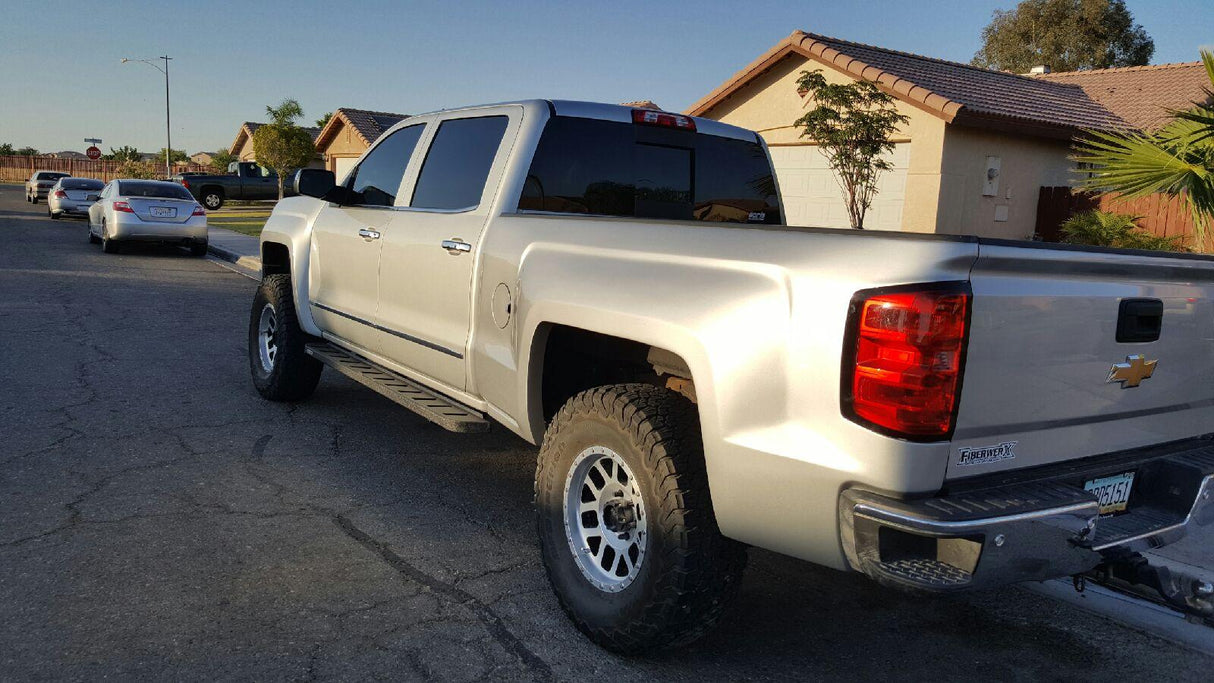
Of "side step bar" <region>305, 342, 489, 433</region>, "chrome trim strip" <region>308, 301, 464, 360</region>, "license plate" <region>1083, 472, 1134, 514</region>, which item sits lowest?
"side step bar" <region>305, 342, 489, 433</region>

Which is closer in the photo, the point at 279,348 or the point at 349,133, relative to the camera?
the point at 279,348

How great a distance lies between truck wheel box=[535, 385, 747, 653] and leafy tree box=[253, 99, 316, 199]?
43.1 m

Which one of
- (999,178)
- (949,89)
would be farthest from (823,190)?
(999,178)

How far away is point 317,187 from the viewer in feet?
18.3

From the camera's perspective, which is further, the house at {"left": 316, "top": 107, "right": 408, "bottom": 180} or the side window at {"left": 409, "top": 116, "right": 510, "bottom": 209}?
the house at {"left": 316, "top": 107, "right": 408, "bottom": 180}

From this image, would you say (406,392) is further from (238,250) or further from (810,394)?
(238,250)

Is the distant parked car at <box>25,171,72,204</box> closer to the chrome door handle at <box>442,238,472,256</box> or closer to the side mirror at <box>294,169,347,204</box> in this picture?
the side mirror at <box>294,169,347,204</box>

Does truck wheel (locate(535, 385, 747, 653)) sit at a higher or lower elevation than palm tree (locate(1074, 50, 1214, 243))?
lower

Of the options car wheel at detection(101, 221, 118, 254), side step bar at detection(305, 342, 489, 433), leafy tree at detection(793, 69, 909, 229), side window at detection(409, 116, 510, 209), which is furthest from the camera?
car wheel at detection(101, 221, 118, 254)

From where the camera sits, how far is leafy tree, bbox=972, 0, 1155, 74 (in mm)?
43719

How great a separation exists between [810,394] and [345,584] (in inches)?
84.4

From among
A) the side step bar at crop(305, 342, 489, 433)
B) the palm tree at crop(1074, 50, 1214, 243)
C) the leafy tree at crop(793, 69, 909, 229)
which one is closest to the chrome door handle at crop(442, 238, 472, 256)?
the side step bar at crop(305, 342, 489, 433)

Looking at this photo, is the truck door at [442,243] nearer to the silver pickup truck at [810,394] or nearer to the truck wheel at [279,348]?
the silver pickup truck at [810,394]

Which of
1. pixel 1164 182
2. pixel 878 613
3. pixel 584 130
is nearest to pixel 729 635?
pixel 878 613
